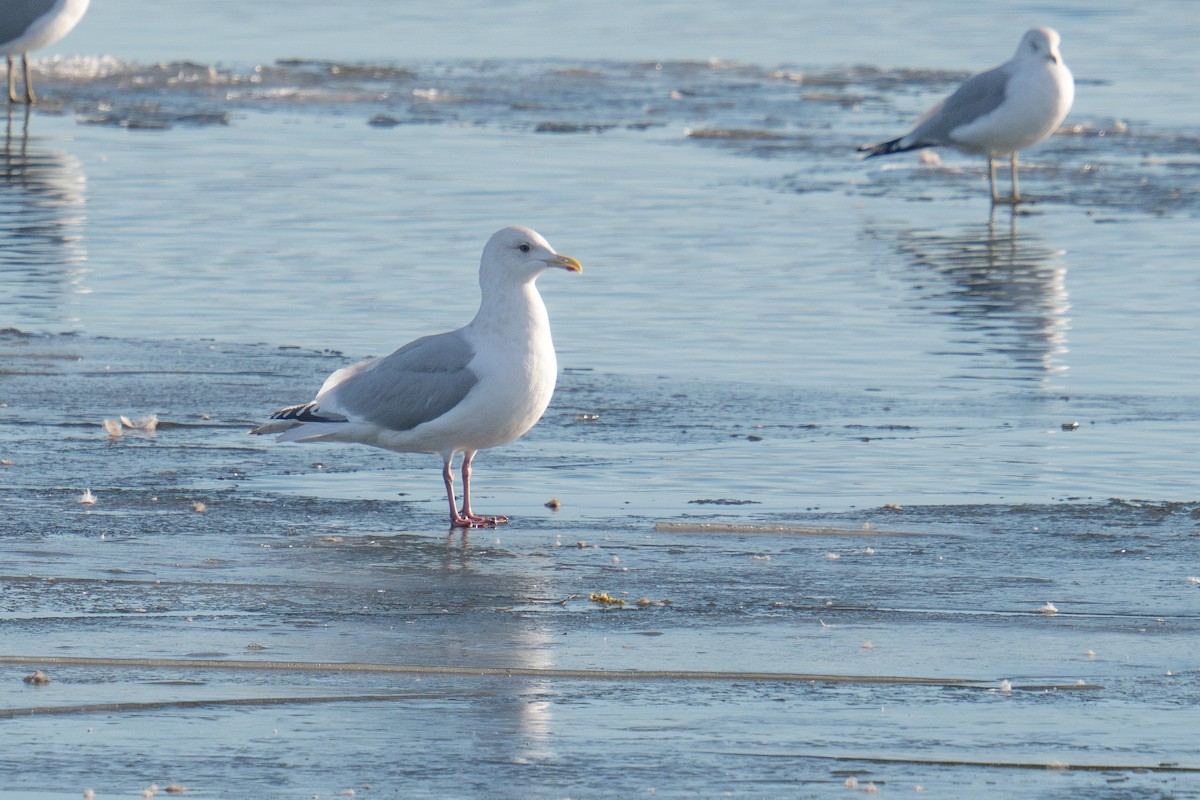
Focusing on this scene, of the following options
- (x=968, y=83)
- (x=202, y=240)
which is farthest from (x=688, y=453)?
(x=968, y=83)

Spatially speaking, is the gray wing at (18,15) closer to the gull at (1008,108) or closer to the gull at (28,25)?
the gull at (28,25)

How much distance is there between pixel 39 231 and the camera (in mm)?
15086

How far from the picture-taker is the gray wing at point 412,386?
7.95 metres

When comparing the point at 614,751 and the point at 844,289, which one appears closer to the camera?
the point at 614,751

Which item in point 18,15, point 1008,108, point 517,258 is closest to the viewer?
point 517,258

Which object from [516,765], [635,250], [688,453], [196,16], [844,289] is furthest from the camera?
[196,16]

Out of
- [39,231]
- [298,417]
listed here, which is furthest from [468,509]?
[39,231]

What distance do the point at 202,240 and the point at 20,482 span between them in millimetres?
6560

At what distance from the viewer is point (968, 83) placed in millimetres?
18641

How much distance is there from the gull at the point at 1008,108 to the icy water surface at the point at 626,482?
1.56 ft

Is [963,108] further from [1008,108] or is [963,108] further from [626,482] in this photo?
[626,482]

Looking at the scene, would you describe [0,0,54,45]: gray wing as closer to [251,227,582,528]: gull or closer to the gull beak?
[251,227,582,528]: gull

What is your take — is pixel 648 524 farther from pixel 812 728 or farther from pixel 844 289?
pixel 844 289

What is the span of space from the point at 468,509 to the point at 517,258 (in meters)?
0.97
